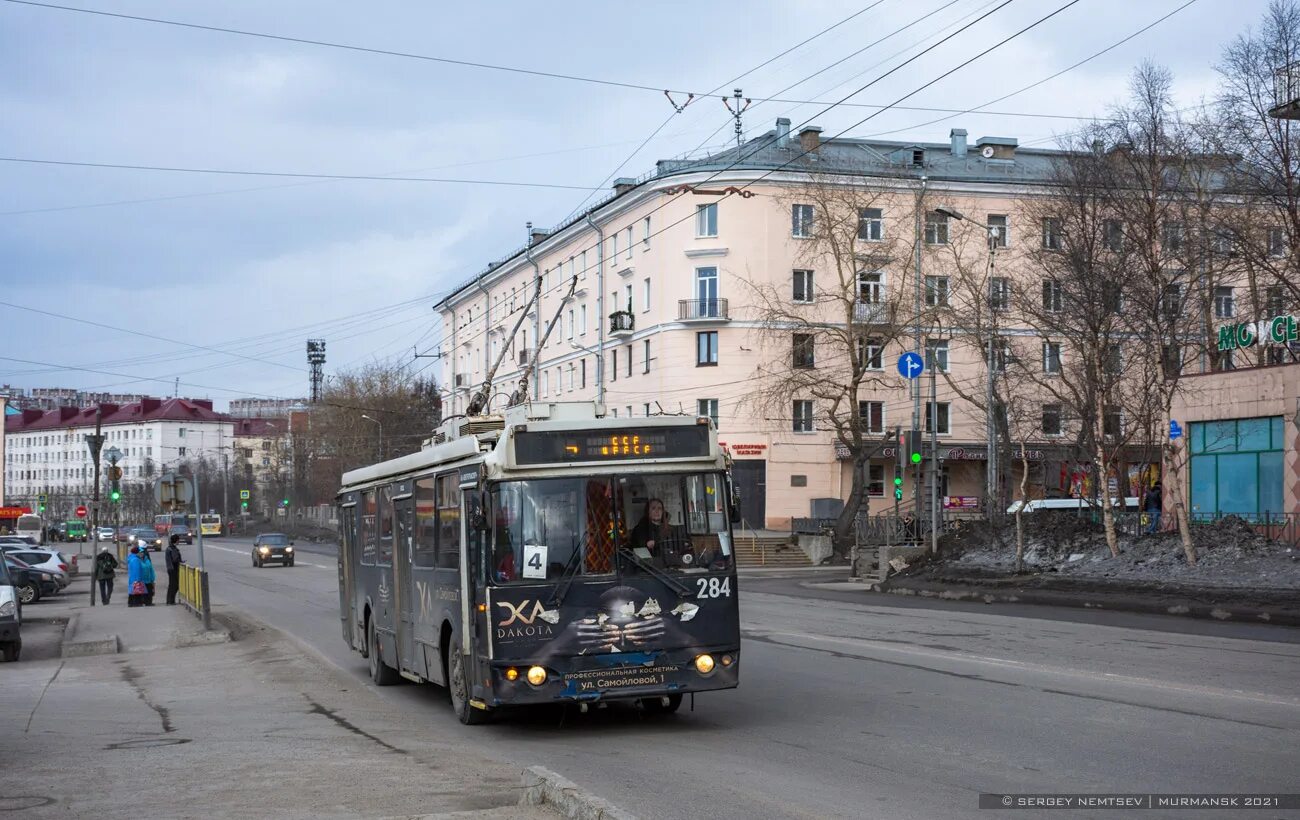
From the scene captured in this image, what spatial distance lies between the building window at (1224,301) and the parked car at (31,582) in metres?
31.6

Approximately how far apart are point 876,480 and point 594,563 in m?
54.7

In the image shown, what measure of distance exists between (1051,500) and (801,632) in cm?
3231

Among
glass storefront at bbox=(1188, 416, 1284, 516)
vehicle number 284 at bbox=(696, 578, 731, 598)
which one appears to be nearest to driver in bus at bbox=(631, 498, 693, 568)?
vehicle number 284 at bbox=(696, 578, 731, 598)

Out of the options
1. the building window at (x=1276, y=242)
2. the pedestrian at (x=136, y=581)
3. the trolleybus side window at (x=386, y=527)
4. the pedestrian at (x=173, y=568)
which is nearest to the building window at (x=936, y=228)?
the building window at (x=1276, y=242)

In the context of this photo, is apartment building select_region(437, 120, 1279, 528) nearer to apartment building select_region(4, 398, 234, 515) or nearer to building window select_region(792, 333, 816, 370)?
building window select_region(792, 333, 816, 370)

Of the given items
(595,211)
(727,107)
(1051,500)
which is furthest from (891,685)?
(595,211)

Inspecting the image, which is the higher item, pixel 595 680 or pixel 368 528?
pixel 368 528

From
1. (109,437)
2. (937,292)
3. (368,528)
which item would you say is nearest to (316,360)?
(109,437)

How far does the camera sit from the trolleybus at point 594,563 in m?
11.2

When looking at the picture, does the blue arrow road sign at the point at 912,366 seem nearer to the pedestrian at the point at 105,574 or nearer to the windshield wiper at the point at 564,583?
the pedestrian at the point at 105,574

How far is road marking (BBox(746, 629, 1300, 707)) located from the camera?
12.8 m

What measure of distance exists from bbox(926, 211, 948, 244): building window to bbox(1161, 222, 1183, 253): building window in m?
21.3

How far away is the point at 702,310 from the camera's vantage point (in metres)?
63.8

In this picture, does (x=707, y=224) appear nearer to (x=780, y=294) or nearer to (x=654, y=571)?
(x=780, y=294)
